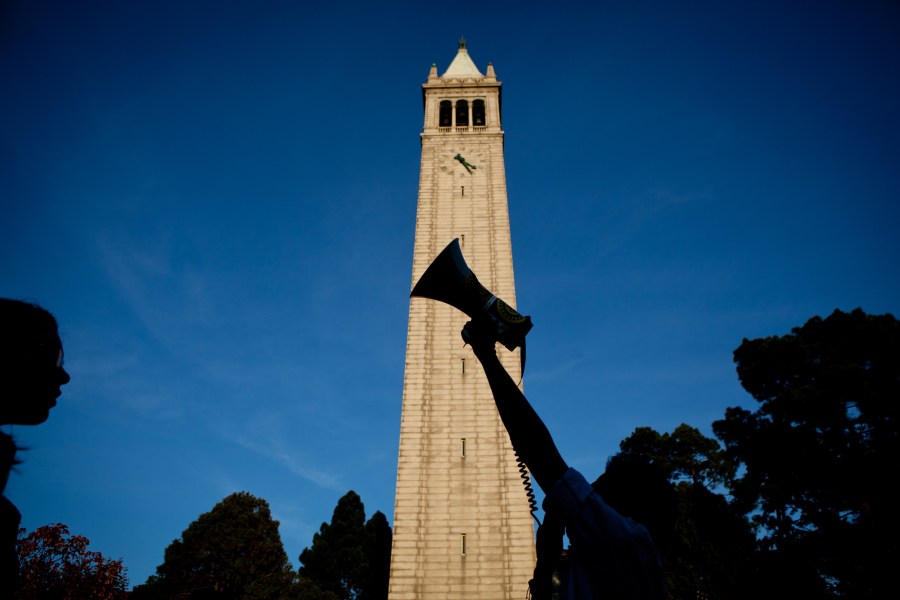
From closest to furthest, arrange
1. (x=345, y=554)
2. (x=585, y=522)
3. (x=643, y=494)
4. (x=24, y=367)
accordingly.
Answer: (x=585, y=522) → (x=24, y=367) → (x=643, y=494) → (x=345, y=554)

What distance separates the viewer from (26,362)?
2.65m

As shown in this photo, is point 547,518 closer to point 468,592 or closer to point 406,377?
point 468,592

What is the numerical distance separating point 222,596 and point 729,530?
98.7 ft

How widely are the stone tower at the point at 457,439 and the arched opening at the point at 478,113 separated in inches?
158

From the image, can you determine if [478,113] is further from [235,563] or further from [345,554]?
[345,554]

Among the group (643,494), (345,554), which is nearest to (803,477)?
(643,494)

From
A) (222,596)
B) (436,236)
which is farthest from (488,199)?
(222,596)

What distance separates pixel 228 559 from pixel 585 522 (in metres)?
39.5

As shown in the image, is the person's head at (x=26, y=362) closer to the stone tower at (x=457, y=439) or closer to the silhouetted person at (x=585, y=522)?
the silhouetted person at (x=585, y=522)

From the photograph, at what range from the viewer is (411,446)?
21391mm

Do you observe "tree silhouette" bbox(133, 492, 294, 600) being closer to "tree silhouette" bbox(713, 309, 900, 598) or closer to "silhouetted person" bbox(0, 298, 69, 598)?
"tree silhouette" bbox(713, 309, 900, 598)

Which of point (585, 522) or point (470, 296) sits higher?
point (470, 296)

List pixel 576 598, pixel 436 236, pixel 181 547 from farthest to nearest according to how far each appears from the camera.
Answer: pixel 181 547 → pixel 436 236 → pixel 576 598

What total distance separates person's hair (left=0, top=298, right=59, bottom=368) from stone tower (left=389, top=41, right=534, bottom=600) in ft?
60.9
